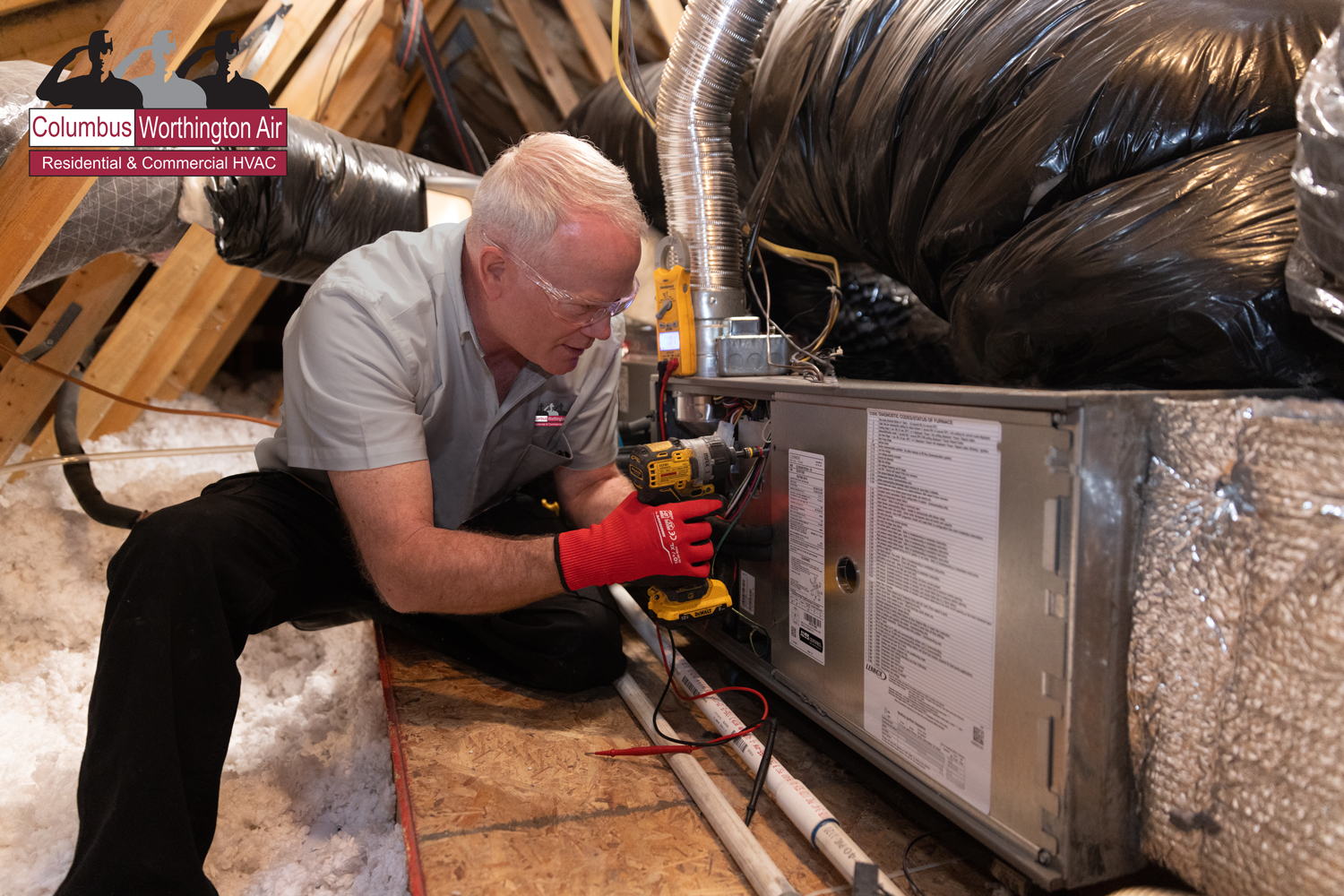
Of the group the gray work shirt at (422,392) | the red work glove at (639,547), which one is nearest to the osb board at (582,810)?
the red work glove at (639,547)

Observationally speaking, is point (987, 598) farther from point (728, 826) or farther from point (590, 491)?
point (590, 491)

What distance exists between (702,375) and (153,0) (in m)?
1.05

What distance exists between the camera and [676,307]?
1.41 m

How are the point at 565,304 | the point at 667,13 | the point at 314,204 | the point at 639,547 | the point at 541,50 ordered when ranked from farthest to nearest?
the point at 541,50, the point at 667,13, the point at 314,204, the point at 565,304, the point at 639,547

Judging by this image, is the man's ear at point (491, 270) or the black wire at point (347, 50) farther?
the black wire at point (347, 50)

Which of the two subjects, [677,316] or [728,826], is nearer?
[728,826]

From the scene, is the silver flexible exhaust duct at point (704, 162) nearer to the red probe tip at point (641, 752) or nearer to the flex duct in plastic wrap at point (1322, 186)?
the red probe tip at point (641, 752)

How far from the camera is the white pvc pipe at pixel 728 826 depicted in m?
0.83

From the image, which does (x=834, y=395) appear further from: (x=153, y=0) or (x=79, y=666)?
(x=79, y=666)

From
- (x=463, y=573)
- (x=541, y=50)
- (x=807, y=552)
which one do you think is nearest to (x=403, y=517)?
(x=463, y=573)

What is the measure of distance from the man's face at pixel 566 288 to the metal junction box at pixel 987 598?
0.36 metres

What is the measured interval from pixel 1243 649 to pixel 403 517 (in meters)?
0.99

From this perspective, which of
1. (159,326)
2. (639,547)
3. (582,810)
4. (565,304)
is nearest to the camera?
(582,810)

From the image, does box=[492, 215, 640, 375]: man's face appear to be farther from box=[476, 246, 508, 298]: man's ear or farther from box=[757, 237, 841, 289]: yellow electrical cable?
box=[757, 237, 841, 289]: yellow electrical cable
